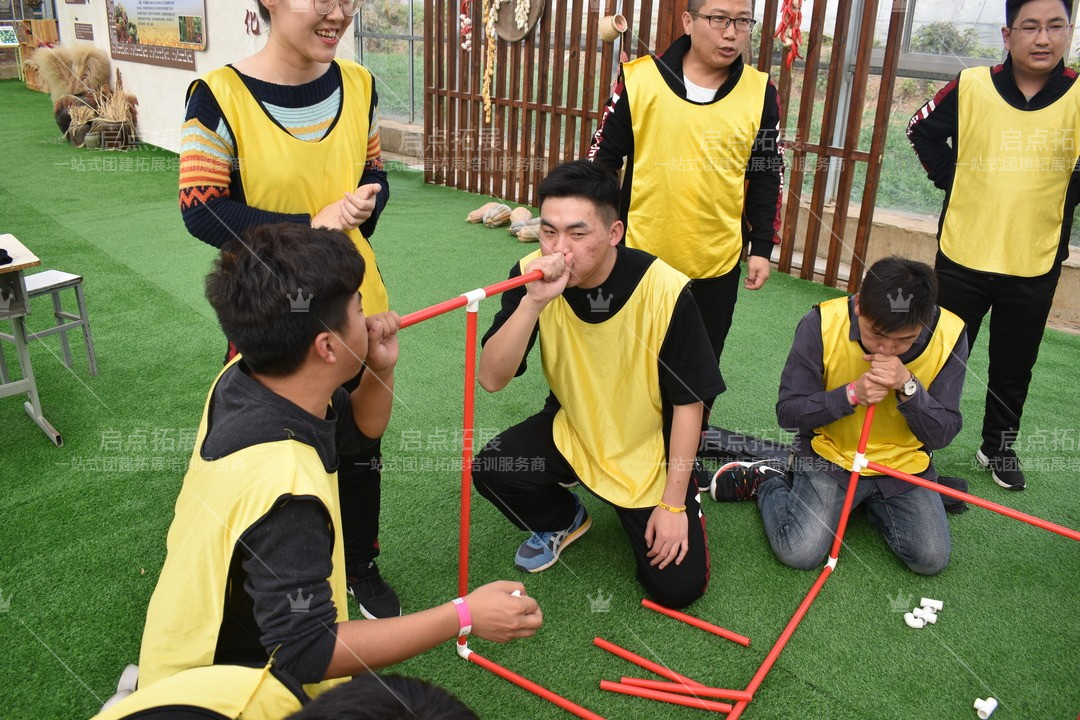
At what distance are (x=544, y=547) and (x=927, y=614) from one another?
3.36ft

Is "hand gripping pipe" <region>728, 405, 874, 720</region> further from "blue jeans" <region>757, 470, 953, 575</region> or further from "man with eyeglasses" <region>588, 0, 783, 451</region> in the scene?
"man with eyeglasses" <region>588, 0, 783, 451</region>

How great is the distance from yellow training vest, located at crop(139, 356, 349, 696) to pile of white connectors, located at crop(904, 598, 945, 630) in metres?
1.59

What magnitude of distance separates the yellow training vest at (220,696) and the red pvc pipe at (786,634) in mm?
1145

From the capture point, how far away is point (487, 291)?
1.73 meters

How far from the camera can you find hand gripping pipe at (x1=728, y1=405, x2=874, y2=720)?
196 cm

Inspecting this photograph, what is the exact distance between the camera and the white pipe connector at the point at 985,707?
1879 millimetres

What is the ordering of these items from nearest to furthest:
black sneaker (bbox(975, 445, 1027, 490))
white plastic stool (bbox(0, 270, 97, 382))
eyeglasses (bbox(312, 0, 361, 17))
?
1. eyeglasses (bbox(312, 0, 361, 17))
2. black sneaker (bbox(975, 445, 1027, 490))
3. white plastic stool (bbox(0, 270, 97, 382))

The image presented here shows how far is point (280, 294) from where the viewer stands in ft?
4.28

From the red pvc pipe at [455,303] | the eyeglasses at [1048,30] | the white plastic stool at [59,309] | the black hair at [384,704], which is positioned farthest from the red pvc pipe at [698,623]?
the white plastic stool at [59,309]

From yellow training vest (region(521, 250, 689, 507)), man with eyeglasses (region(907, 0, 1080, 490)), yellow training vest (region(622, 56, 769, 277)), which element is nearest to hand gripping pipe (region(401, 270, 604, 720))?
yellow training vest (region(521, 250, 689, 507))

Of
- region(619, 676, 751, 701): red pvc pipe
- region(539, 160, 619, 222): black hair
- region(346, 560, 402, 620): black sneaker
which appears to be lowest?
region(619, 676, 751, 701): red pvc pipe

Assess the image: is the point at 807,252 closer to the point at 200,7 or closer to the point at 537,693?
the point at 537,693

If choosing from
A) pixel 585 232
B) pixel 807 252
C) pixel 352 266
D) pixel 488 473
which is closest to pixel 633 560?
pixel 488 473

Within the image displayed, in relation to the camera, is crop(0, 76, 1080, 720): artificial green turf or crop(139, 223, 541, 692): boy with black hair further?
crop(0, 76, 1080, 720): artificial green turf
